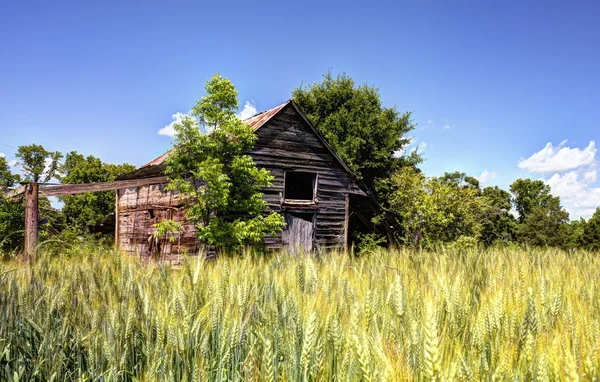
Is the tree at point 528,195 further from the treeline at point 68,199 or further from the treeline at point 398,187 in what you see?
the treeline at point 68,199

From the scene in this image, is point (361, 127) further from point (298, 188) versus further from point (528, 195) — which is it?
point (528, 195)

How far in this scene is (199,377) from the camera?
148cm

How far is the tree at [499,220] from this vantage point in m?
31.6

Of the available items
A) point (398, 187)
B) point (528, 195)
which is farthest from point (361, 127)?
point (528, 195)

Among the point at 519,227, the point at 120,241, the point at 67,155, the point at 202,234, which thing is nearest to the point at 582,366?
the point at 202,234

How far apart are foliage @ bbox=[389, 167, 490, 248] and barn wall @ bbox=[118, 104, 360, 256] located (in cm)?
480

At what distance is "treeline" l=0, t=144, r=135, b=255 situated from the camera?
18114 millimetres

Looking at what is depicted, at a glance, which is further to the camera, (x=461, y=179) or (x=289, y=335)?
(x=461, y=179)

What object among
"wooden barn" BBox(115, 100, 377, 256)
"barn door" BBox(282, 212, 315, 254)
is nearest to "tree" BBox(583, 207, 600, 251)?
"wooden barn" BBox(115, 100, 377, 256)

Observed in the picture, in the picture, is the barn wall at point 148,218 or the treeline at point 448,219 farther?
the treeline at point 448,219

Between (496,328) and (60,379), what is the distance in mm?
2083

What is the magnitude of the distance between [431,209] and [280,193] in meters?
8.74

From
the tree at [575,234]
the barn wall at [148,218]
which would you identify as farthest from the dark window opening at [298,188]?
the tree at [575,234]

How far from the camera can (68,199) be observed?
93.8 ft
